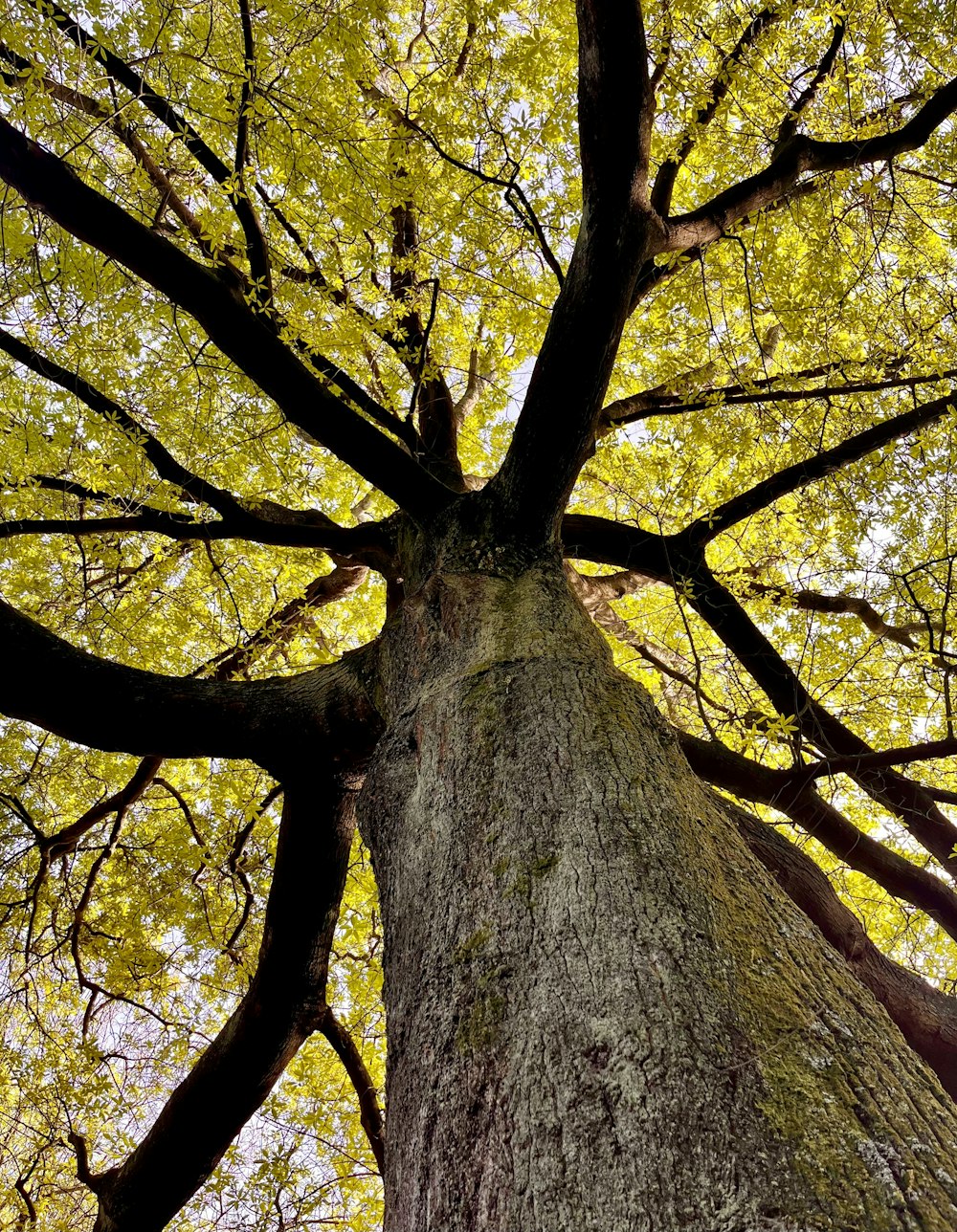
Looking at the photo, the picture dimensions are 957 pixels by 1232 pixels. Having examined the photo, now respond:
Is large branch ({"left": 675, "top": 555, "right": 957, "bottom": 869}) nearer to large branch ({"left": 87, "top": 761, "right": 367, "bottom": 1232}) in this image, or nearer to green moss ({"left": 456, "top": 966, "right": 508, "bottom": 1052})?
large branch ({"left": 87, "top": 761, "right": 367, "bottom": 1232})

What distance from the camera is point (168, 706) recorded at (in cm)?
286

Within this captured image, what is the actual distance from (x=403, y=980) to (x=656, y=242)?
2884 mm

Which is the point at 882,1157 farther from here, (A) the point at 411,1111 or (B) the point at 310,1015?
(B) the point at 310,1015

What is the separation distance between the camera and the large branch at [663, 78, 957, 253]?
3297mm

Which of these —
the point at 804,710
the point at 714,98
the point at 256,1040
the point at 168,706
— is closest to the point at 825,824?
the point at 804,710

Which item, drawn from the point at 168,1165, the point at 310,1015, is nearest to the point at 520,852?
the point at 310,1015

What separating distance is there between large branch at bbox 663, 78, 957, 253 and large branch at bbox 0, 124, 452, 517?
160cm

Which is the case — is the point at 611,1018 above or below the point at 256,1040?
below

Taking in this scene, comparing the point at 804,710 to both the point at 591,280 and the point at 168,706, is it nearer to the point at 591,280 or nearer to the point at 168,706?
the point at 591,280

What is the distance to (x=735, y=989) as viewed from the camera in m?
1.13

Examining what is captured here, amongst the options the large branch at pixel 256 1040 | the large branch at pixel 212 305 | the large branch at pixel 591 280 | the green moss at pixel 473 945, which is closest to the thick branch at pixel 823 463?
the large branch at pixel 591 280

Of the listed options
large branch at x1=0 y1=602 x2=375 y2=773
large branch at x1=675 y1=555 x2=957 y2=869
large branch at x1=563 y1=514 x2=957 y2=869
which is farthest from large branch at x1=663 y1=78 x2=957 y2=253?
large branch at x1=0 y1=602 x2=375 y2=773

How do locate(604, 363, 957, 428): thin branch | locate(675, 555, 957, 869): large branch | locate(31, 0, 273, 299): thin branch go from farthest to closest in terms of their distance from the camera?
locate(604, 363, 957, 428): thin branch, locate(675, 555, 957, 869): large branch, locate(31, 0, 273, 299): thin branch

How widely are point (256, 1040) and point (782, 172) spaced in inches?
183
